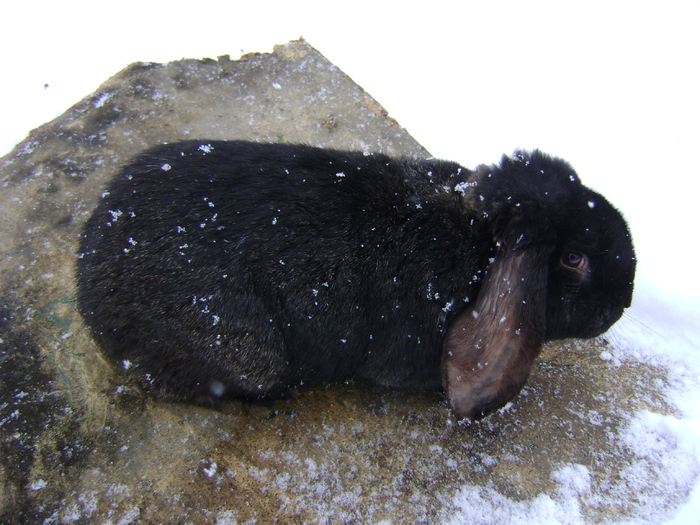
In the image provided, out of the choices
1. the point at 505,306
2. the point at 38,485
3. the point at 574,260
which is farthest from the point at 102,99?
the point at 574,260

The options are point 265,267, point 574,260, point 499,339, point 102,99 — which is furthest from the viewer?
point 102,99

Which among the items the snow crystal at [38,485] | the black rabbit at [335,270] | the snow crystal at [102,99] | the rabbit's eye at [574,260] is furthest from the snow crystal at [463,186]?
the snow crystal at [102,99]

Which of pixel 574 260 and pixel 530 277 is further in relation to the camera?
pixel 574 260

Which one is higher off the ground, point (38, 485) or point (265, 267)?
point (265, 267)

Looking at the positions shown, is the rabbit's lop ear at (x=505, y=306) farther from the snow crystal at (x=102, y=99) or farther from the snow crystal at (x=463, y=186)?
the snow crystal at (x=102, y=99)

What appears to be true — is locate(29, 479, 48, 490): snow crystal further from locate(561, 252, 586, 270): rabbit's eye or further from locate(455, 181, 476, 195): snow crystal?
locate(561, 252, 586, 270): rabbit's eye

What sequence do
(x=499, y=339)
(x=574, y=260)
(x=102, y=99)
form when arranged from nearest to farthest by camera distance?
(x=499, y=339) < (x=574, y=260) < (x=102, y=99)

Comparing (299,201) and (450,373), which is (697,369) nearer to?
(450,373)

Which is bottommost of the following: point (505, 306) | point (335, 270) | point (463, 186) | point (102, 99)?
point (102, 99)

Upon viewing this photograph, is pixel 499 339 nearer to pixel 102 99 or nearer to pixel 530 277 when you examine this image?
pixel 530 277
